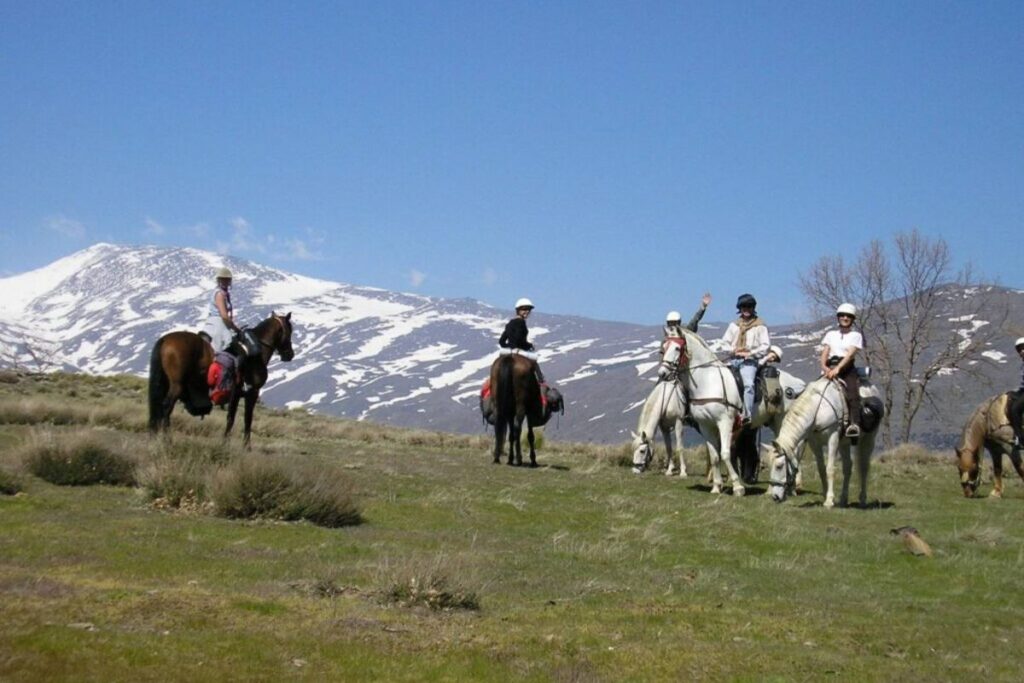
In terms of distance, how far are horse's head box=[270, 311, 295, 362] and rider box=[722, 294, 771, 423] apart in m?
7.25

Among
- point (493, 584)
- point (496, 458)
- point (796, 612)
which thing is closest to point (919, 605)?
point (796, 612)

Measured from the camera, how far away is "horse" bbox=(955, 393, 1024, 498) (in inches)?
754

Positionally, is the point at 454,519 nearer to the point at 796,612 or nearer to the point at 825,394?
the point at 796,612

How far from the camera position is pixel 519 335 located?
2098 cm

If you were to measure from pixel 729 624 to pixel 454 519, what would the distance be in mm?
5062

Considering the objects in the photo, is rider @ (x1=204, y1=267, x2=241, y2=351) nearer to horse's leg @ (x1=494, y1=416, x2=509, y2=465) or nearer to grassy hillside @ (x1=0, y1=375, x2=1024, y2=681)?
grassy hillside @ (x1=0, y1=375, x2=1024, y2=681)

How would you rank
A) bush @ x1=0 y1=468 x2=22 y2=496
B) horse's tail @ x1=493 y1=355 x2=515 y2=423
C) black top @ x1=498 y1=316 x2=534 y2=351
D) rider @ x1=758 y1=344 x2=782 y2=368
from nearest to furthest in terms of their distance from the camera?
bush @ x1=0 y1=468 x2=22 y2=496, rider @ x1=758 y1=344 x2=782 y2=368, horse's tail @ x1=493 y1=355 x2=515 y2=423, black top @ x1=498 y1=316 x2=534 y2=351

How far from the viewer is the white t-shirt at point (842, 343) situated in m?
16.5

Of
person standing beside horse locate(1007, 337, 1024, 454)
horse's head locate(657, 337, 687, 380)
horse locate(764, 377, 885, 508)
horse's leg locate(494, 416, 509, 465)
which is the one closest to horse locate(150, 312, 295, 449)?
horse's leg locate(494, 416, 509, 465)

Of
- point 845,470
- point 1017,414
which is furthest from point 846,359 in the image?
point 1017,414

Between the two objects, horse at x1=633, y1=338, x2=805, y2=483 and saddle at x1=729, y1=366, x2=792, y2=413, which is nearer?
horse at x1=633, y1=338, x2=805, y2=483

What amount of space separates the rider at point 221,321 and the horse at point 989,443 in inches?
494

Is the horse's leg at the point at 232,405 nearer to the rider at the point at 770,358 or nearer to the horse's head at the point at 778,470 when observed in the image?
the horse's head at the point at 778,470

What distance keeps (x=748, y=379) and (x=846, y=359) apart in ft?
5.96
